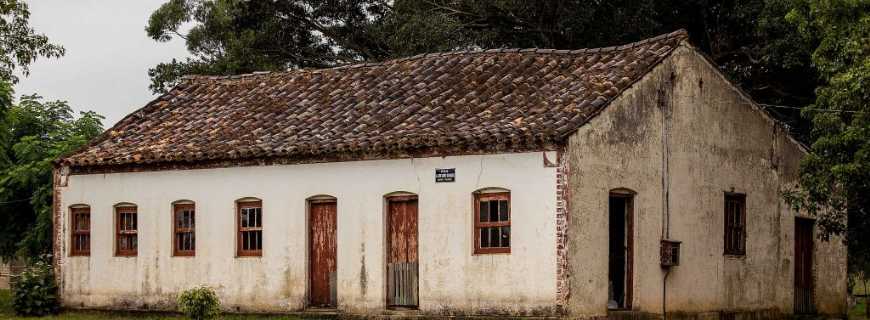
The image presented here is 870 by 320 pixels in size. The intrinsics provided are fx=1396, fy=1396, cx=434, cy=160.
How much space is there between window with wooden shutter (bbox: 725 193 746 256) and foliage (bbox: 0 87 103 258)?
654 inches

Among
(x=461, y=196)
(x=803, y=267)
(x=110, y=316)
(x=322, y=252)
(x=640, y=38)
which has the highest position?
(x=640, y=38)

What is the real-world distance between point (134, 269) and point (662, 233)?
10.4m

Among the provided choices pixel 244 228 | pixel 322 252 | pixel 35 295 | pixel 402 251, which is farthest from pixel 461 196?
pixel 35 295

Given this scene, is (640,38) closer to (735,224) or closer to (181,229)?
(735,224)

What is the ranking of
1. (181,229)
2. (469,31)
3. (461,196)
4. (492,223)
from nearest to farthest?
1. (492,223)
2. (461,196)
3. (181,229)
4. (469,31)

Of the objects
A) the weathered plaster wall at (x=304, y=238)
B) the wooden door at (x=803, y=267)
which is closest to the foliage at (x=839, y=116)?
the wooden door at (x=803, y=267)

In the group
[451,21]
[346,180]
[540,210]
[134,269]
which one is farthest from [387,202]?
[451,21]

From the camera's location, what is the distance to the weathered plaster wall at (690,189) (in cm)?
2177

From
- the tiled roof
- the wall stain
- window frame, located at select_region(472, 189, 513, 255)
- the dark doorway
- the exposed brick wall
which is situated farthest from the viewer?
the wall stain

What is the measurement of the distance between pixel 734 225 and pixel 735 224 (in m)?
→ 0.06

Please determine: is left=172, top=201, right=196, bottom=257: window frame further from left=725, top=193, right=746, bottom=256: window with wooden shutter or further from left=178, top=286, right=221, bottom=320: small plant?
left=725, top=193, right=746, bottom=256: window with wooden shutter

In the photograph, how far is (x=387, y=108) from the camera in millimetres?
25469

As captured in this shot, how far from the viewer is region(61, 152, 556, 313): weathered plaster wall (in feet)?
71.3

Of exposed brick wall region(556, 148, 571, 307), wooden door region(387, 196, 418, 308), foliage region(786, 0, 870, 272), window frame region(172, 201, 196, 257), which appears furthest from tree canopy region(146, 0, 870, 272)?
window frame region(172, 201, 196, 257)
